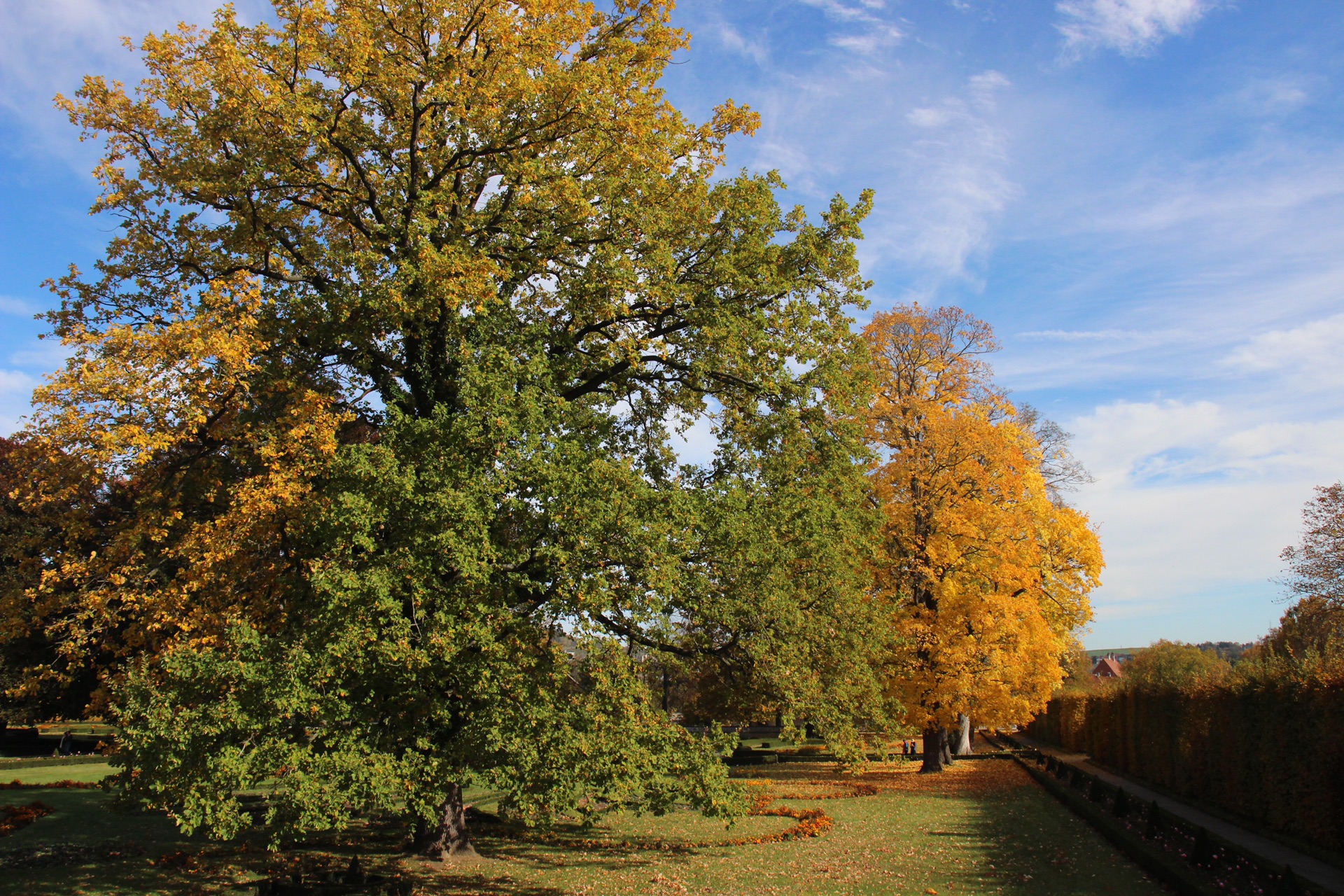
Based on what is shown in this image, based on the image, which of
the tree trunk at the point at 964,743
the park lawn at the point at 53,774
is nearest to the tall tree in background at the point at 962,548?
the tree trunk at the point at 964,743

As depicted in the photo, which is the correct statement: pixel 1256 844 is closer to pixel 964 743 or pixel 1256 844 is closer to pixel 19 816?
pixel 964 743

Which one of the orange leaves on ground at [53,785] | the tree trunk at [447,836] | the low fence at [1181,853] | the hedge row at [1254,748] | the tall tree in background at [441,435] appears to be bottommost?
the orange leaves on ground at [53,785]

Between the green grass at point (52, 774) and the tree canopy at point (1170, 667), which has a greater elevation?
the tree canopy at point (1170, 667)

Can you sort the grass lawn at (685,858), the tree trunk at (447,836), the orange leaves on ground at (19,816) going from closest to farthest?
the grass lawn at (685,858) → the tree trunk at (447,836) → the orange leaves on ground at (19,816)

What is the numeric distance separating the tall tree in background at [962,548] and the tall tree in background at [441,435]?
10.0 m

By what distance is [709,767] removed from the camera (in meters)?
10.0

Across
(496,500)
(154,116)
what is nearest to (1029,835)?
(496,500)

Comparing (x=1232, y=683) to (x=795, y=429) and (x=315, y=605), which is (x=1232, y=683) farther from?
(x=315, y=605)

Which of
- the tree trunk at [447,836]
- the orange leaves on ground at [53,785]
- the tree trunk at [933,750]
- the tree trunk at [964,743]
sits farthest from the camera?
the tree trunk at [964,743]

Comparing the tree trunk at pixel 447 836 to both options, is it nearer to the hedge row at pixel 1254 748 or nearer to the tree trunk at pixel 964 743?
the hedge row at pixel 1254 748

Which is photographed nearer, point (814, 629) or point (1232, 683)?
point (814, 629)

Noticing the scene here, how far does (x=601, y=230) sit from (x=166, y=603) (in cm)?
801

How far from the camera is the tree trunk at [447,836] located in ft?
45.2

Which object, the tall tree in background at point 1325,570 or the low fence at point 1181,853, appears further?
the tall tree in background at point 1325,570
